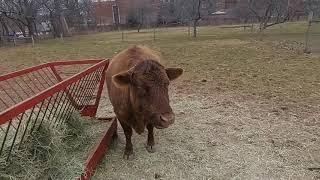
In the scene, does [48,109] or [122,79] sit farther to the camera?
[48,109]

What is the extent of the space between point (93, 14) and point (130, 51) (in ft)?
160

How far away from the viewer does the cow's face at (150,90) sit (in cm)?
367

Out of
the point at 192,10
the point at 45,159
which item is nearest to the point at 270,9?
the point at 192,10

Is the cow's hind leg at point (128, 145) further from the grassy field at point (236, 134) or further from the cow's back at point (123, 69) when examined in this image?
the cow's back at point (123, 69)

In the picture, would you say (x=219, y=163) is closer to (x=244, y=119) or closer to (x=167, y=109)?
(x=167, y=109)

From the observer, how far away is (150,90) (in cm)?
372

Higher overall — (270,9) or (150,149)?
(270,9)

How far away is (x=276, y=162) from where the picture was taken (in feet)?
14.0

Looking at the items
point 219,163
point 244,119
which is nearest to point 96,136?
point 219,163

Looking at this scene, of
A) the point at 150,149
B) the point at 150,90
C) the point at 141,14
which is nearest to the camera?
the point at 150,90

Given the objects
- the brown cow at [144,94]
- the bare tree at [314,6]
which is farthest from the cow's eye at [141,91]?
the bare tree at [314,6]

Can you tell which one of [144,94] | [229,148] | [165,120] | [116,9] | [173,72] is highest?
[116,9]

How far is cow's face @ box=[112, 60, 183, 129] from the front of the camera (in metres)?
3.67

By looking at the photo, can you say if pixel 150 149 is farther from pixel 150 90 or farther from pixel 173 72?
pixel 150 90
